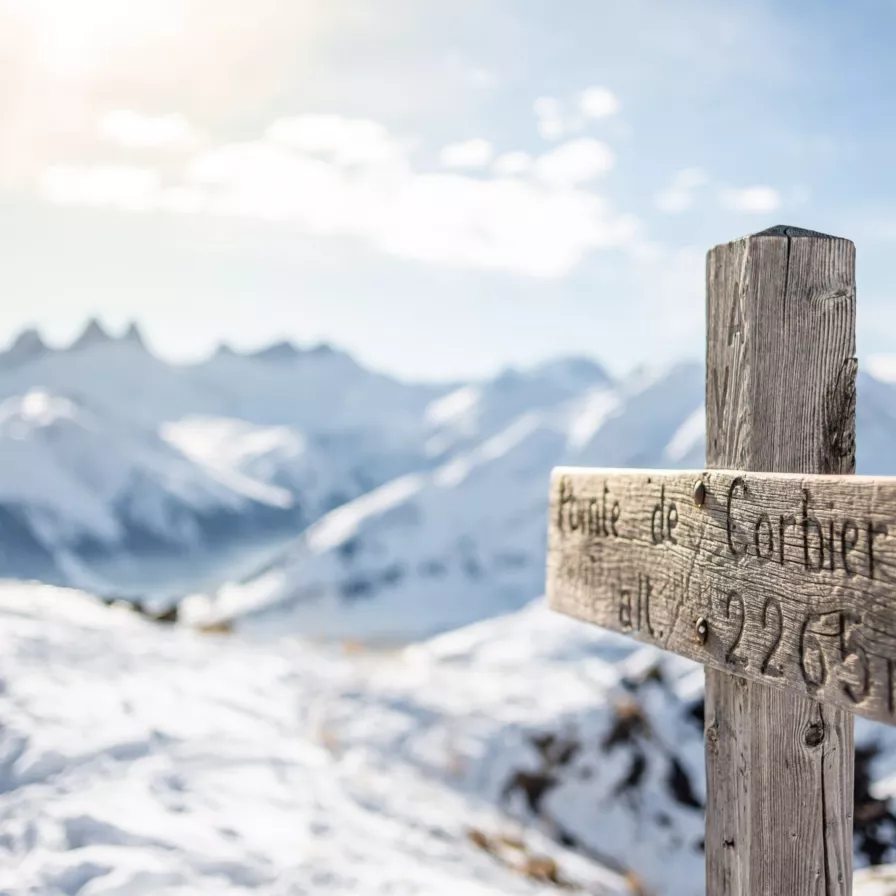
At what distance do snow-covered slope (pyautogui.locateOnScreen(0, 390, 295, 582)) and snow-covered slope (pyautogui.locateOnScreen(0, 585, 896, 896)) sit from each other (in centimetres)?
2535

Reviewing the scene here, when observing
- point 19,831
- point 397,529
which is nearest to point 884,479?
point 19,831

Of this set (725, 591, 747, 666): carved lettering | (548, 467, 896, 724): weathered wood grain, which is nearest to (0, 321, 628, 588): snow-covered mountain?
(548, 467, 896, 724): weathered wood grain

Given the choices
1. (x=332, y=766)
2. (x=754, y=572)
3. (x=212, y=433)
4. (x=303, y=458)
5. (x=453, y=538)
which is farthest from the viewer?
(x=212, y=433)

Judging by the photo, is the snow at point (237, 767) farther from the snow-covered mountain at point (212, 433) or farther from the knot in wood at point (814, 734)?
the snow-covered mountain at point (212, 433)

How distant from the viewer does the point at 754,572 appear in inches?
52.7

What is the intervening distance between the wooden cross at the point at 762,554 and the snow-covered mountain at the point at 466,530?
13.3 meters

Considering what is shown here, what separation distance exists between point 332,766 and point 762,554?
3.25m

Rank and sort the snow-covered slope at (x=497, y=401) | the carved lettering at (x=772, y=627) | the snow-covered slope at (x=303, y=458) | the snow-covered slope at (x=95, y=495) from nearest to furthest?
the carved lettering at (x=772, y=627) → the snow-covered slope at (x=95, y=495) → the snow-covered slope at (x=497, y=401) → the snow-covered slope at (x=303, y=458)

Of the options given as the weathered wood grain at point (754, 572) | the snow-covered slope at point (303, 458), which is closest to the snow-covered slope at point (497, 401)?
the snow-covered slope at point (303, 458)

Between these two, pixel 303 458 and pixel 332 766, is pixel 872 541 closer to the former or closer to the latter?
pixel 332 766

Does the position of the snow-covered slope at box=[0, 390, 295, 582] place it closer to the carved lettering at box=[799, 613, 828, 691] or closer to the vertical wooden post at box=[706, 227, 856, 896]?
the vertical wooden post at box=[706, 227, 856, 896]

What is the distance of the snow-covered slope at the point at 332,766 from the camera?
2846mm

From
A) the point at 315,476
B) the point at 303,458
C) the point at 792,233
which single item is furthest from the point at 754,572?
the point at 303,458

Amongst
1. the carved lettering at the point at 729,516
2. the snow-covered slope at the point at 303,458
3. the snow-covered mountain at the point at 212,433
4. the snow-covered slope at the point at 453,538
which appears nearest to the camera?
the carved lettering at the point at 729,516
